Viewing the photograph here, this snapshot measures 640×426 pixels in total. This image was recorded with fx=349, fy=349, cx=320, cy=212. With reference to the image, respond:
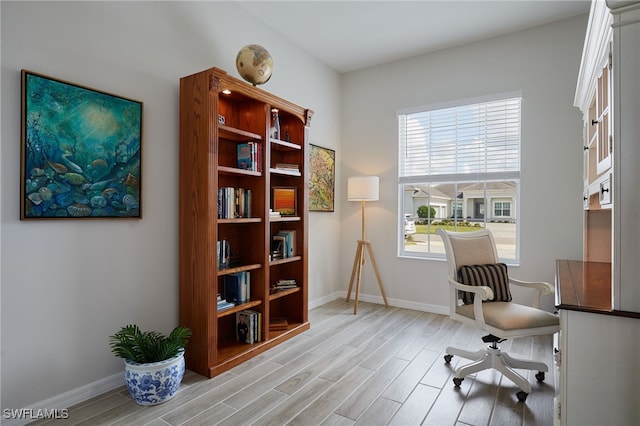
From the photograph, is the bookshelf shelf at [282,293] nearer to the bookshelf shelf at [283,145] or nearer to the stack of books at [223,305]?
the stack of books at [223,305]

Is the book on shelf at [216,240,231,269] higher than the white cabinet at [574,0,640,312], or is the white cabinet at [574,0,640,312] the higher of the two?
the white cabinet at [574,0,640,312]

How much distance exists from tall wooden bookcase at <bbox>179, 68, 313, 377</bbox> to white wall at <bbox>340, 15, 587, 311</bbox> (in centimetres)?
131

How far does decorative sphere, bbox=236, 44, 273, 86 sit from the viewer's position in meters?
2.80

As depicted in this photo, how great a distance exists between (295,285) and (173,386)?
60.3 inches

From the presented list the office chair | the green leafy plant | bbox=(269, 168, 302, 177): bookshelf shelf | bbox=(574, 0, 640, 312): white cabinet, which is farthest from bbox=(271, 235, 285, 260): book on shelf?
bbox=(574, 0, 640, 312): white cabinet

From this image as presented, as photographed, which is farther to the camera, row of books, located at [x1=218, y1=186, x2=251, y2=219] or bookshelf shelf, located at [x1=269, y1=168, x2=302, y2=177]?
bookshelf shelf, located at [x1=269, y1=168, x2=302, y2=177]

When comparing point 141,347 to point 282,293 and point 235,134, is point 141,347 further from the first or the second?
point 235,134

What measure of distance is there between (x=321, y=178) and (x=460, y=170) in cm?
162

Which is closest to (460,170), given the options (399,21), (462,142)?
(462,142)

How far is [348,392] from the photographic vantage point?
2.29m

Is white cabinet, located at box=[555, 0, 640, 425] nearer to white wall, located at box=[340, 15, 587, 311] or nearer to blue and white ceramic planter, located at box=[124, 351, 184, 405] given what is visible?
blue and white ceramic planter, located at box=[124, 351, 184, 405]

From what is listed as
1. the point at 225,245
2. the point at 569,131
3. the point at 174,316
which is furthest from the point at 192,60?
the point at 569,131

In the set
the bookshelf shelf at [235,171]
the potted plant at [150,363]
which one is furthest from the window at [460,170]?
the potted plant at [150,363]

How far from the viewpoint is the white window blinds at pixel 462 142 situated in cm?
369
